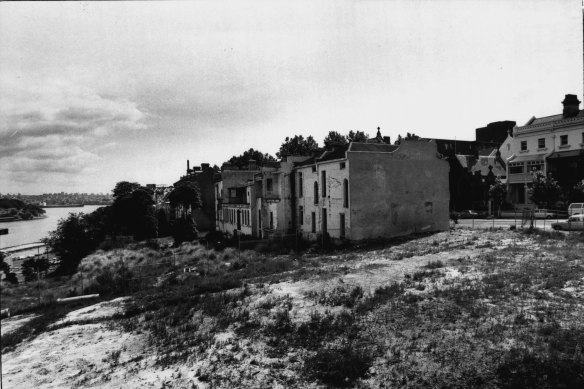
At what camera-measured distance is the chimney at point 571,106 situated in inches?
1587

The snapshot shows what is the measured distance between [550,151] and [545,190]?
7672 millimetres

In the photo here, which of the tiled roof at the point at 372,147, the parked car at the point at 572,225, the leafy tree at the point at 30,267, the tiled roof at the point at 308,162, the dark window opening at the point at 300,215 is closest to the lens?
the leafy tree at the point at 30,267

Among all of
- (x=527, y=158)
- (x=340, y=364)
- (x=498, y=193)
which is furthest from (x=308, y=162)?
(x=527, y=158)

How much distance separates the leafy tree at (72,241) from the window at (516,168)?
51838 millimetres

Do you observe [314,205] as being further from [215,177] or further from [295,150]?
[295,150]

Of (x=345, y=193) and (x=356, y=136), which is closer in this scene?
(x=345, y=193)

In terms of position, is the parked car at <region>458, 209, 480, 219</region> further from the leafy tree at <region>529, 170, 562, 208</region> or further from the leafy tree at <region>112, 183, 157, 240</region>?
the leafy tree at <region>112, 183, 157, 240</region>

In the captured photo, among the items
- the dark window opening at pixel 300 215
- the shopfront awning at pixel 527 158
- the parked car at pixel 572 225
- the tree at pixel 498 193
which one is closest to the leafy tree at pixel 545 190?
the shopfront awning at pixel 527 158

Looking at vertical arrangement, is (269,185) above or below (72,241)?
above

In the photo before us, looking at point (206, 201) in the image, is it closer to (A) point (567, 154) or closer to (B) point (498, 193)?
(B) point (498, 193)

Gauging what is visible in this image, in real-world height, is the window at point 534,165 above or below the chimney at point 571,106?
below

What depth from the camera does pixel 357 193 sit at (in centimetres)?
2803

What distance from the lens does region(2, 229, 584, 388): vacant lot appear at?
777cm

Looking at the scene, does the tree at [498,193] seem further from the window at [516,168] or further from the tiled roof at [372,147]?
the tiled roof at [372,147]
